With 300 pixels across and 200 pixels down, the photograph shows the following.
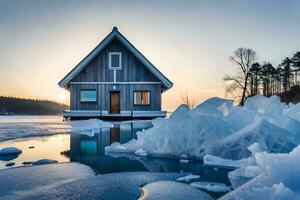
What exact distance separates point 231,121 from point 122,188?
366 cm

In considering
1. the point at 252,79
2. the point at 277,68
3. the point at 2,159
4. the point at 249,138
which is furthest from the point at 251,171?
the point at 277,68

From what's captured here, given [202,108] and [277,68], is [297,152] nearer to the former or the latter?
[202,108]

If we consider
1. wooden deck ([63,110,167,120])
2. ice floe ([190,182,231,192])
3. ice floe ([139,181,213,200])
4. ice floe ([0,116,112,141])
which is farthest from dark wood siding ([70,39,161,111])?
ice floe ([139,181,213,200])

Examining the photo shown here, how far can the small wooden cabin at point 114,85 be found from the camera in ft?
70.3

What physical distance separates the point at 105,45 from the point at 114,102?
400 centimetres

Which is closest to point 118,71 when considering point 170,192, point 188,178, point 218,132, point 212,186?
point 218,132

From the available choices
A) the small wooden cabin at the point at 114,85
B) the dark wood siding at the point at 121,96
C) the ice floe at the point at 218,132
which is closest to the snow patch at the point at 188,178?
the ice floe at the point at 218,132

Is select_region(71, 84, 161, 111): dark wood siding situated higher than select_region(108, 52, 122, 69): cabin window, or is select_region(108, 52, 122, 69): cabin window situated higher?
select_region(108, 52, 122, 69): cabin window

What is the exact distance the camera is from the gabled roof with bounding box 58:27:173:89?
20.6m

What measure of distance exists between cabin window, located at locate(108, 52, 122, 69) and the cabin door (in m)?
1.81

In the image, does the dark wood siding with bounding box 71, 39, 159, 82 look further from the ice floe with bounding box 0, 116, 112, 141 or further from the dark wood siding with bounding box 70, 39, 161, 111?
the ice floe with bounding box 0, 116, 112, 141

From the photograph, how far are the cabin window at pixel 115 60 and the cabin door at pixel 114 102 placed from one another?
1.81 m

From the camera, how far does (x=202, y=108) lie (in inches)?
253

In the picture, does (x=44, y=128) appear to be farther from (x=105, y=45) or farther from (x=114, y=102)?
(x=105, y=45)
